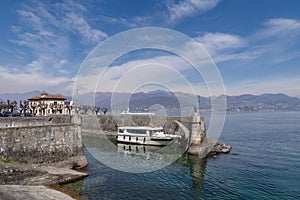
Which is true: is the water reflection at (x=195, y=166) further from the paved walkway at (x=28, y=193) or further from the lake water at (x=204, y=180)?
the paved walkway at (x=28, y=193)

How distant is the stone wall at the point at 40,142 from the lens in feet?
72.3

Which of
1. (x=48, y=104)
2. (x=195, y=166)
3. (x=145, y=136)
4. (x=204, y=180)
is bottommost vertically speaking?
(x=204, y=180)

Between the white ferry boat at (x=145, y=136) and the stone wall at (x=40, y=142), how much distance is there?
20.9 meters

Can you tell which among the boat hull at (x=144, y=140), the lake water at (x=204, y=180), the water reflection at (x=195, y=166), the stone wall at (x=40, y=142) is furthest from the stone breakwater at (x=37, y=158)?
the boat hull at (x=144, y=140)

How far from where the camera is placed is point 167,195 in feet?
68.4

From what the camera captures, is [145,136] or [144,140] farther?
[144,140]

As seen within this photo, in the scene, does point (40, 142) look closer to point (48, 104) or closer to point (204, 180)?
point (204, 180)

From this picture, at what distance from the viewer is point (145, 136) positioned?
49375 millimetres

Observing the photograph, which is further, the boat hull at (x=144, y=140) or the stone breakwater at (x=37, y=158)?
the boat hull at (x=144, y=140)

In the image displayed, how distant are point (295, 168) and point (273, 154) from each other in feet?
31.1

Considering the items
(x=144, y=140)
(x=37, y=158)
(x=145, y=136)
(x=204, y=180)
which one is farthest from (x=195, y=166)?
(x=37, y=158)

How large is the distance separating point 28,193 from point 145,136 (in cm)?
3322

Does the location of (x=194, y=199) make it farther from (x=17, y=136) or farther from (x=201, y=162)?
(x=17, y=136)

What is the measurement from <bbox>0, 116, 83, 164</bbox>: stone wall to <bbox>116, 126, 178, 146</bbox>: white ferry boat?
20.9 metres
